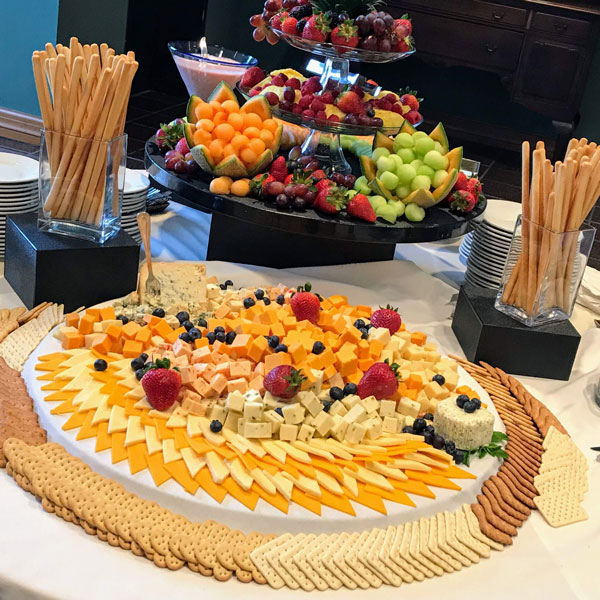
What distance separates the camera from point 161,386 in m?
1.59

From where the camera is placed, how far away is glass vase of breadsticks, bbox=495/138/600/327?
2.09 metres

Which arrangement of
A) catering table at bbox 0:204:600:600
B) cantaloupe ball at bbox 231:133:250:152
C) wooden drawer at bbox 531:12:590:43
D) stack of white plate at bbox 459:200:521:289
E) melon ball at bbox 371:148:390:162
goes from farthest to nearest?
wooden drawer at bbox 531:12:590:43
stack of white plate at bbox 459:200:521:289
melon ball at bbox 371:148:390:162
cantaloupe ball at bbox 231:133:250:152
catering table at bbox 0:204:600:600

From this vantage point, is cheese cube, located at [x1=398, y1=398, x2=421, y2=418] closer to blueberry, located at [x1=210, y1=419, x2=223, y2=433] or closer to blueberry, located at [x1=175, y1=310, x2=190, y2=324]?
Answer: blueberry, located at [x1=210, y1=419, x2=223, y2=433]

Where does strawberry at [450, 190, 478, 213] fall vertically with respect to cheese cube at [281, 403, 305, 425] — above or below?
above

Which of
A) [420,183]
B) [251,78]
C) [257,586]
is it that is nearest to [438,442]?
[257,586]

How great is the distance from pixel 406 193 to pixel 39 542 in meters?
1.39

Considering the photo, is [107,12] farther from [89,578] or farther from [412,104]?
[89,578]

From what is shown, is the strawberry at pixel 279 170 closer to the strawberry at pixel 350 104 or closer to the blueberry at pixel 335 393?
the strawberry at pixel 350 104

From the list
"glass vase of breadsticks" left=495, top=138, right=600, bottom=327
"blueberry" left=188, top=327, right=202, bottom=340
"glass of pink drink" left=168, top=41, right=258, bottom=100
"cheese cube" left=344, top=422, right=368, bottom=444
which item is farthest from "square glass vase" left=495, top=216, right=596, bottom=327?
"glass of pink drink" left=168, top=41, right=258, bottom=100

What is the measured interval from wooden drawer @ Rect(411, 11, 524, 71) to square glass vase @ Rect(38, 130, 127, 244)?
14.3 ft

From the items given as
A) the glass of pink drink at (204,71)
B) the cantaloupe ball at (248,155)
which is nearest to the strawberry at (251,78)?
the glass of pink drink at (204,71)

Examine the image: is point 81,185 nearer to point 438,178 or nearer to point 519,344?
point 438,178

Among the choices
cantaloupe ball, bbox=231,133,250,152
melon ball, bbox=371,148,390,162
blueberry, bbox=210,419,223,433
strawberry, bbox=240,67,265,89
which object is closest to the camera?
blueberry, bbox=210,419,223,433

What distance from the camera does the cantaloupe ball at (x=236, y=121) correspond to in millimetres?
2303
